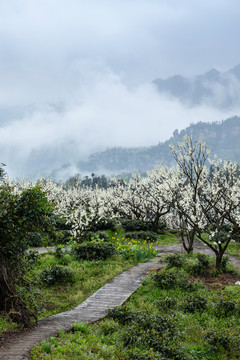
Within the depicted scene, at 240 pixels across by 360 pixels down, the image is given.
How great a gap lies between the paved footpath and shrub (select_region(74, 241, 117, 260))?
174 centimetres

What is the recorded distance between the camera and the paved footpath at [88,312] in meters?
6.55

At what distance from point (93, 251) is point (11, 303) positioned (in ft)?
27.9

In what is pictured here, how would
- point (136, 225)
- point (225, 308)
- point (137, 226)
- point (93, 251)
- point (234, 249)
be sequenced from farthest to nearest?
1. point (136, 225)
2. point (137, 226)
3. point (234, 249)
4. point (93, 251)
5. point (225, 308)

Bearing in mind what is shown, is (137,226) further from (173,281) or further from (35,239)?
(173,281)

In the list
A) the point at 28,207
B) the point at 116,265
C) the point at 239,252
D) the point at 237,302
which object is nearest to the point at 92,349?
the point at 28,207

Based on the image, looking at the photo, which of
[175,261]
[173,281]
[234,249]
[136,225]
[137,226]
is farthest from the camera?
[136,225]

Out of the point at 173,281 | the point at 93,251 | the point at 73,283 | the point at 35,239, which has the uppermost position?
the point at 35,239

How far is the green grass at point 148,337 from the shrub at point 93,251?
609 centimetres

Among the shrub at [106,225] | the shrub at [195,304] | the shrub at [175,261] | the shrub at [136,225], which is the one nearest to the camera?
the shrub at [195,304]

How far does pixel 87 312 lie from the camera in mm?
9664

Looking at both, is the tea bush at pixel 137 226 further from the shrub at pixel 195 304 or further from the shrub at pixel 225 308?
the shrub at pixel 225 308

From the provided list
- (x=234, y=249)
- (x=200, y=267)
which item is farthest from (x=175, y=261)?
(x=234, y=249)

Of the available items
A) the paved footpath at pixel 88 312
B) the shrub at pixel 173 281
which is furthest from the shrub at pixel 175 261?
the shrub at pixel 173 281

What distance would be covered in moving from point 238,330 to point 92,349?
402 cm
